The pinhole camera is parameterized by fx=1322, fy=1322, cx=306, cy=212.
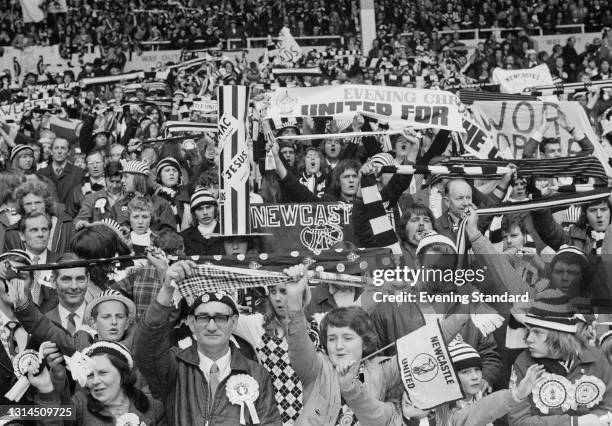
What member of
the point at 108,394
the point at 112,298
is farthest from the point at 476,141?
the point at 108,394

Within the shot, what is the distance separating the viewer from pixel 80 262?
7180 millimetres

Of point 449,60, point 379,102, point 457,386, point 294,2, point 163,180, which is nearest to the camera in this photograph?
point 457,386

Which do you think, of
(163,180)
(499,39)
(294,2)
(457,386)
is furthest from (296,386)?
(294,2)

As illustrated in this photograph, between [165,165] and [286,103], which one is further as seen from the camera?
[286,103]

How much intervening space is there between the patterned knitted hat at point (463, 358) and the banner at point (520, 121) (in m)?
4.52

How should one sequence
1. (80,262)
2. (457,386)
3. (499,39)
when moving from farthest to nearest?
(499,39), (80,262), (457,386)

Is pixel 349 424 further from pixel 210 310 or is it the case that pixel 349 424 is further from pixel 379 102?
pixel 379 102

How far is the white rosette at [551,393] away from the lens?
6535 millimetres

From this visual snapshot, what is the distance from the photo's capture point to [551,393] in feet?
21.5

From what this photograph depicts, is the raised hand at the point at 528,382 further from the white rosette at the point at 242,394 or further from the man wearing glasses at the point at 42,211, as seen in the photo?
the man wearing glasses at the point at 42,211

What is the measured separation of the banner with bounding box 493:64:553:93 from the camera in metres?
15.0

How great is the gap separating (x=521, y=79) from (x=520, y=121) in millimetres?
3841

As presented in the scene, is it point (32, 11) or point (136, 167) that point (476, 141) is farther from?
point (32, 11)

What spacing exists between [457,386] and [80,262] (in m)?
2.16
